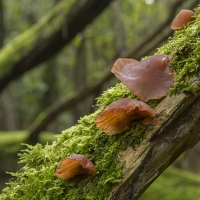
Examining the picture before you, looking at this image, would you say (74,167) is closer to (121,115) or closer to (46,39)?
(121,115)

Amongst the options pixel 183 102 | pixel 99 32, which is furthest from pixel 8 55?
pixel 99 32

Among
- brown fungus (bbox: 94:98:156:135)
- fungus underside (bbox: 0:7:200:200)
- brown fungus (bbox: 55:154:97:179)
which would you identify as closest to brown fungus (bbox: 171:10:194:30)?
fungus underside (bbox: 0:7:200:200)

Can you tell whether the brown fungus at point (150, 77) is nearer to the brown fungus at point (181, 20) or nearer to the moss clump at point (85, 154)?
the moss clump at point (85, 154)

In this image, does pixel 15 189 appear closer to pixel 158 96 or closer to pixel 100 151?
pixel 100 151

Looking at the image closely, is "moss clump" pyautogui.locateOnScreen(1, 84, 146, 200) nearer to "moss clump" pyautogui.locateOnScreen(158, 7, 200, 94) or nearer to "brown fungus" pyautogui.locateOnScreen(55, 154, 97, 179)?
"brown fungus" pyautogui.locateOnScreen(55, 154, 97, 179)

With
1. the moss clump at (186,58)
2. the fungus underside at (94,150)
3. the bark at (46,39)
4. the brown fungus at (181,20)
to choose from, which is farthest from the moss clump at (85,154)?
the bark at (46,39)

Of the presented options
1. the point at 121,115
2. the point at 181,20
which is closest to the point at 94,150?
the point at 121,115
